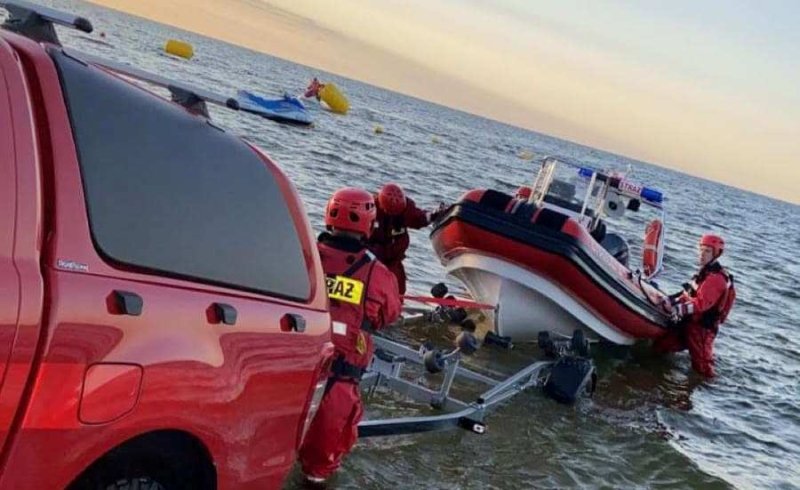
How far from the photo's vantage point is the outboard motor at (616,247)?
38.6 ft

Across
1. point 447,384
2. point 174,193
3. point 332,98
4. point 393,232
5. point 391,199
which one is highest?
point 174,193

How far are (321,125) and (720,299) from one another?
107 feet

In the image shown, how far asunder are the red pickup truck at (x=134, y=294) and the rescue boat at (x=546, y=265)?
5951mm

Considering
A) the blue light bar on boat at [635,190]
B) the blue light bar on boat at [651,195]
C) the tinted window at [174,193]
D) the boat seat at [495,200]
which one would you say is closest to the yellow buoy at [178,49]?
the blue light bar on boat at [635,190]

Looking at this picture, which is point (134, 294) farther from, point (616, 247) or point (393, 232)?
point (616, 247)

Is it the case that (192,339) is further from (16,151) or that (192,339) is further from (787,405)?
(787,405)

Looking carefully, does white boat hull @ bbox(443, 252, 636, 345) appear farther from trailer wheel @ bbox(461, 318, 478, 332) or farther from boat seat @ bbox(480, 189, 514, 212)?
boat seat @ bbox(480, 189, 514, 212)

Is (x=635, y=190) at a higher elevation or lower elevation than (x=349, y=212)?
higher

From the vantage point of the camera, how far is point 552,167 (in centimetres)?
1132

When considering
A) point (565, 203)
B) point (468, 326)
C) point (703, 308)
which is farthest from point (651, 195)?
point (468, 326)

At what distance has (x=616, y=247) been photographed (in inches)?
467

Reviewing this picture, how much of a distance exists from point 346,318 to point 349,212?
0.61 m

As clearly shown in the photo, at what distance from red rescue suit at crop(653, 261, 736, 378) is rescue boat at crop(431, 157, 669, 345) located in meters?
0.35

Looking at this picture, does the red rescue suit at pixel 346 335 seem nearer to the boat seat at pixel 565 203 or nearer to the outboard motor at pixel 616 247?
the boat seat at pixel 565 203
